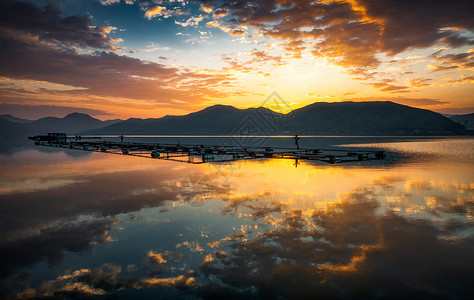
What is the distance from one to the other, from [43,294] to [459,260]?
47.1 ft

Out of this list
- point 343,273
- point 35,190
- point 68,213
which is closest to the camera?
point 343,273

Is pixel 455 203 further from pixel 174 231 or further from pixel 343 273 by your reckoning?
pixel 174 231

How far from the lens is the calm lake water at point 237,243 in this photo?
27.7 feet

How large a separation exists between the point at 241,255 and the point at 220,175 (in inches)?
782

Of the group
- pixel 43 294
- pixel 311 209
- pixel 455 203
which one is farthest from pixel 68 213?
pixel 455 203

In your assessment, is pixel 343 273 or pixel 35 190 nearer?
pixel 343 273

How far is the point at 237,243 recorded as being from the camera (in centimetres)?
1152

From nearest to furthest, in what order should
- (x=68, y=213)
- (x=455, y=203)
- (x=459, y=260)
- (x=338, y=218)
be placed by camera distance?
(x=459, y=260)
(x=338, y=218)
(x=68, y=213)
(x=455, y=203)

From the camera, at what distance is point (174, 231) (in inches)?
509

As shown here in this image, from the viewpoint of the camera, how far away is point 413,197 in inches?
785

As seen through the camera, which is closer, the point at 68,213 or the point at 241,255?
the point at 241,255

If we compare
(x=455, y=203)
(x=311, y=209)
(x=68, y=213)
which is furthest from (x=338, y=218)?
(x=68, y=213)

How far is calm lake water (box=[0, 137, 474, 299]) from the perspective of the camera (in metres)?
8.44

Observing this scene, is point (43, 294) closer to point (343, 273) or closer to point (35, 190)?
point (343, 273)
